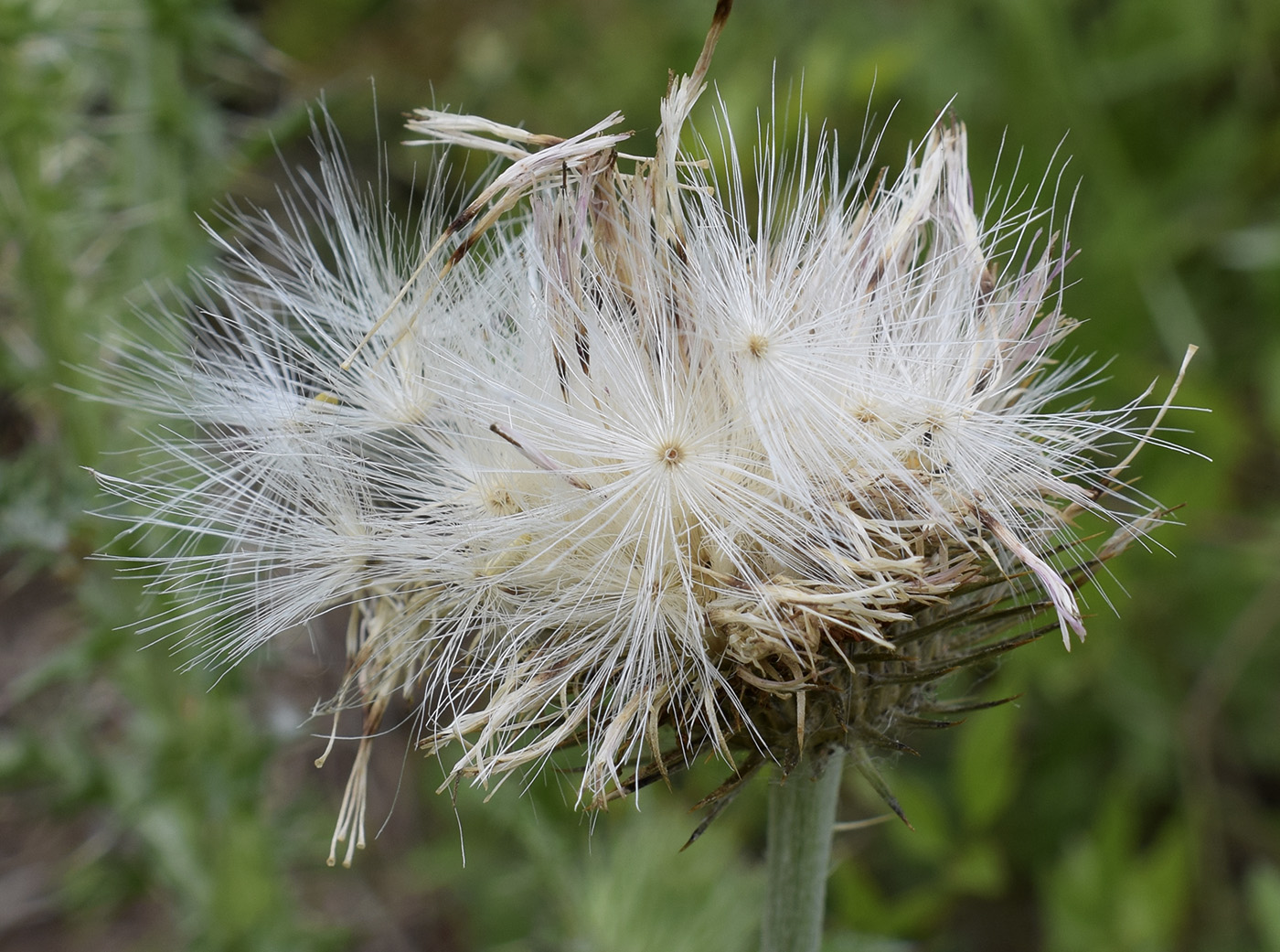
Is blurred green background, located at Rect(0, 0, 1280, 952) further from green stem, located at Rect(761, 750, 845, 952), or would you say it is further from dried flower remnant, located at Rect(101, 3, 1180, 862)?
dried flower remnant, located at Rect(101, 3, 1180, 862)

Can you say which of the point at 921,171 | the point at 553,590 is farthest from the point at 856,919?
the point at 921,171

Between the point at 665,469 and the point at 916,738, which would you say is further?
the point at 916,738

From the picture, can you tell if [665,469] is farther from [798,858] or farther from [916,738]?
[916,738]

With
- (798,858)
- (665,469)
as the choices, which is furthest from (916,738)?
(665,469)

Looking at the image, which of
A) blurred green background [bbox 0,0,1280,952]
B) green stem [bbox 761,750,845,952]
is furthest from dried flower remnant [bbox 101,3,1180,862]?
blurred green background [bbox 0,0,1280,952]

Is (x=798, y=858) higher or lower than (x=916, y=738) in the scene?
higher

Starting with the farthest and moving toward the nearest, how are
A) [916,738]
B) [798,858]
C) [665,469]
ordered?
[916,738]
[798,858]
[665,469]

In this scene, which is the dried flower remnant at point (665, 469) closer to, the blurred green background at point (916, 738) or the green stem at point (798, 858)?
the green stem at point (798, 858)

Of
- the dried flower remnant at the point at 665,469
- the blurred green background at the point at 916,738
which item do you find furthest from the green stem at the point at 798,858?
Answer: the blurred green background at the point at 916,738
